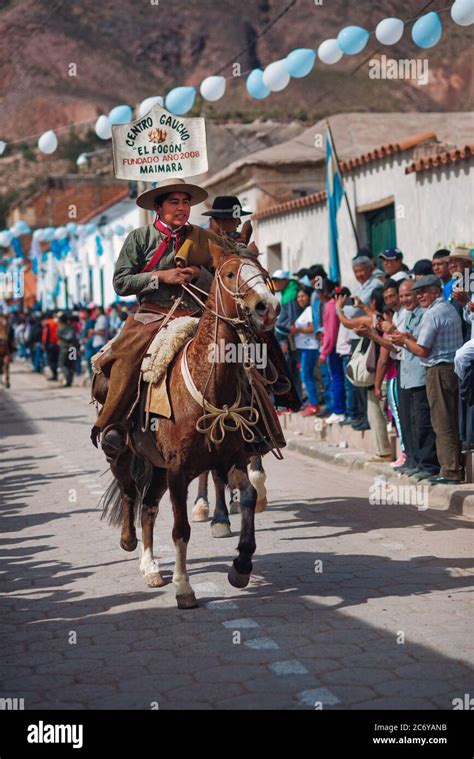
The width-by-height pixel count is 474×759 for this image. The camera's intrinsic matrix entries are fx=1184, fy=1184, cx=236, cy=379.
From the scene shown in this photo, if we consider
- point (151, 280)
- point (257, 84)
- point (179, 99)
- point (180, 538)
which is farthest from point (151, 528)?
point (179, 99)

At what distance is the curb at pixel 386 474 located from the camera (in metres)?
11.1

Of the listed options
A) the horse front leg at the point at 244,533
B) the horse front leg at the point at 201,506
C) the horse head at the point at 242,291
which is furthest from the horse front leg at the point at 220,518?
the horse head at the point at 242,291

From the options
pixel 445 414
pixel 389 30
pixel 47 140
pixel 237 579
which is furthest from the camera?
pixel 47 140

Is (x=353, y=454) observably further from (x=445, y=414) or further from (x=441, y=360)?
(x=441, y=360)

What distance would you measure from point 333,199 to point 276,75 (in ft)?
14.5

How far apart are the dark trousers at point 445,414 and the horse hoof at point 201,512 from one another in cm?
260

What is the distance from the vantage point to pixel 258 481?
1000 cm

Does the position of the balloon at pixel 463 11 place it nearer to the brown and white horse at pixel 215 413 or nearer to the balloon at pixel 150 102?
the brown and white horse at pixel 215 413

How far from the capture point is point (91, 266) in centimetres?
5753

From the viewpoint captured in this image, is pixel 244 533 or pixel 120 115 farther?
pixel 120 115

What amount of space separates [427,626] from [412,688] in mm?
1209

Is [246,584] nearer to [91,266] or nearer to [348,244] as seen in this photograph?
[348,244]

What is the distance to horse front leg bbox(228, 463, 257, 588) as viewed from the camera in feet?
24.2

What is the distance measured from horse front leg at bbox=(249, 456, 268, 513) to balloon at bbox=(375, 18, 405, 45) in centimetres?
781
